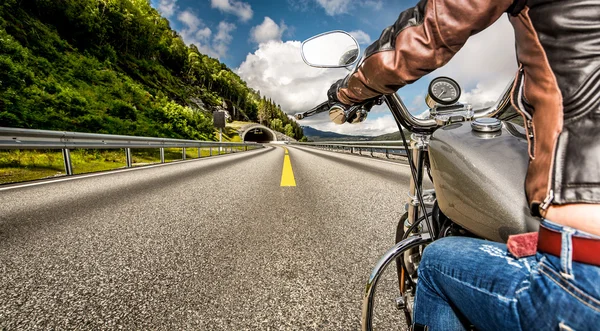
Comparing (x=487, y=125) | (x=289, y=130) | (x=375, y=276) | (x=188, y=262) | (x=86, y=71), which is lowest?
(x=289, y=130)

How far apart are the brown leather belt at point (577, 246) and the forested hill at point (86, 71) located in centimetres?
1304

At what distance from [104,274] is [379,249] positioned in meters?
2.00

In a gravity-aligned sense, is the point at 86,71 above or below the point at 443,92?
above

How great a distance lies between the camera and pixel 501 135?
891 mm

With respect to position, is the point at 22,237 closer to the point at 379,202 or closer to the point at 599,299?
the point at 599,299

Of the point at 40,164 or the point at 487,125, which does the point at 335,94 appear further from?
the point at 40,164

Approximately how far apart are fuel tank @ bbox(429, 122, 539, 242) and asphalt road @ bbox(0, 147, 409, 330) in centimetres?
81

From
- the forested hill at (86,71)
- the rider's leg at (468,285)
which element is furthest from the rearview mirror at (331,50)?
the forested hill at (86,71)

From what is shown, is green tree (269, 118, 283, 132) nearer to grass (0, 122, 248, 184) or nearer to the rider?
grass (0, 122, 248, 184)

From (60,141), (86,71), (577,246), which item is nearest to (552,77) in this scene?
(577,246)

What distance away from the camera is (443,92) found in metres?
1.37

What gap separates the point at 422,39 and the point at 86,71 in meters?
26.5

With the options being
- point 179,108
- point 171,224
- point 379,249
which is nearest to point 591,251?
point 379,249

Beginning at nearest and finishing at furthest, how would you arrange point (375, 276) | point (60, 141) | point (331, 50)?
point (375, 276), point (331, 50), point (60, 141)
